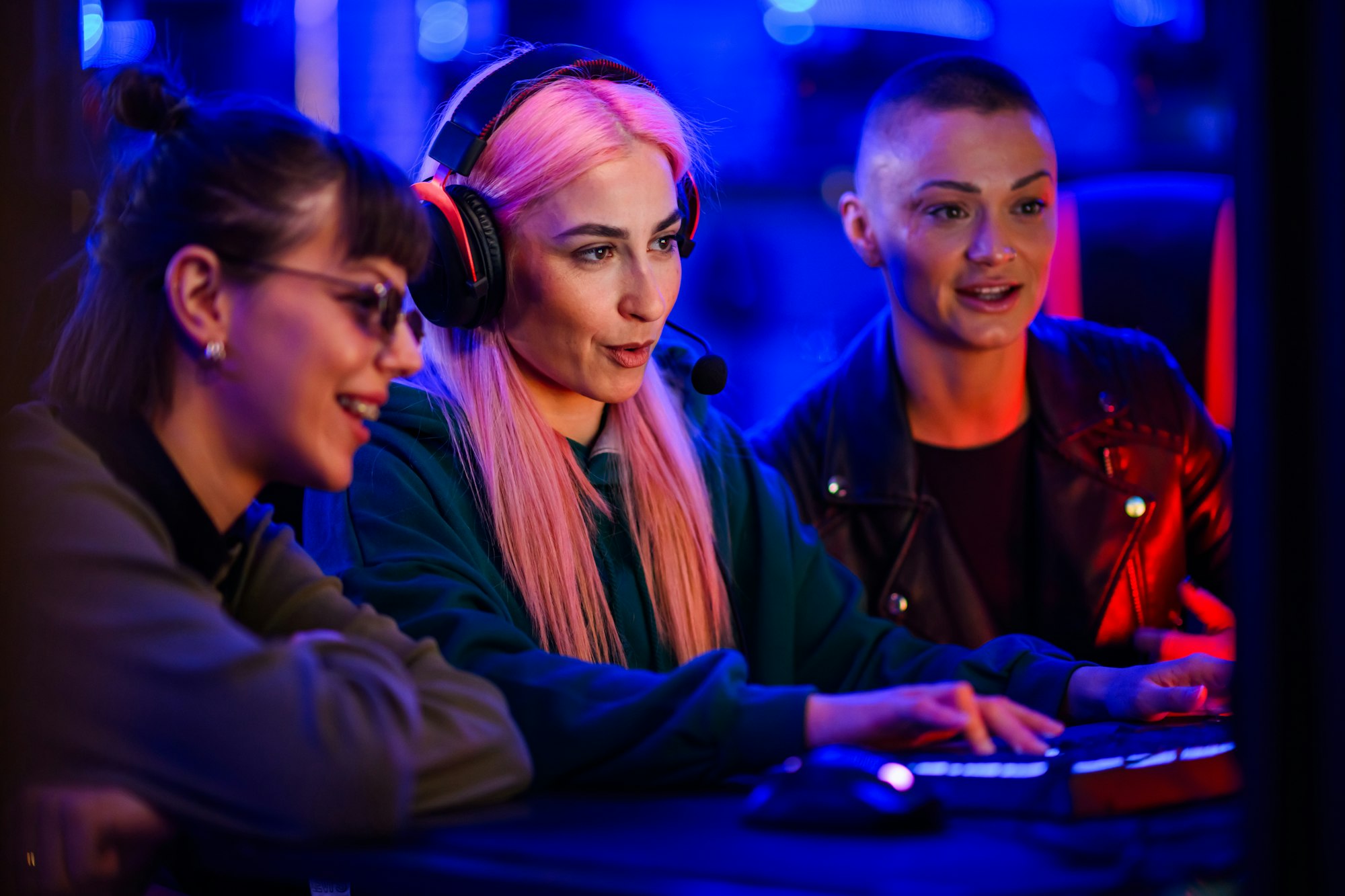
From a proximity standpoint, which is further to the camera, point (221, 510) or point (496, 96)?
point (496, 96)

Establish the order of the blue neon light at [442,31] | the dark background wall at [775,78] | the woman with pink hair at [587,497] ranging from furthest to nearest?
the blue neon light at [442,31] < the dark background wall at [775,78] < the woman with pink hair at [587,497]

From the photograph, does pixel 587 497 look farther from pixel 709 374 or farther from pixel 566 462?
pixel 709 374

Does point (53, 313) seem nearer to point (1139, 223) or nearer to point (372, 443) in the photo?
point (372, 443)

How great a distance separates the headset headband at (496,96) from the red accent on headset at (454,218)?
5cm

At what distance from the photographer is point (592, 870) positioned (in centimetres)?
79

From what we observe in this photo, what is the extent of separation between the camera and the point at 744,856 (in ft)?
2.67

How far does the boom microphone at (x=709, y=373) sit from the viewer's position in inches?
55.3

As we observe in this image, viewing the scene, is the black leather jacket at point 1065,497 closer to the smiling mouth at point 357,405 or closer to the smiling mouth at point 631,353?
the smiling mouth at point 631,353

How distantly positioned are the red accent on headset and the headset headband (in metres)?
0.05

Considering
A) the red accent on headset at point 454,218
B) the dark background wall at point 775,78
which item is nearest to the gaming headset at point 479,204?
the red accent on headset at point 454,218

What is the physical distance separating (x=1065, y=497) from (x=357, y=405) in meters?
1.12

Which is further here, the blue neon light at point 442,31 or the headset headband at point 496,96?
the blue neon light at point 442,31

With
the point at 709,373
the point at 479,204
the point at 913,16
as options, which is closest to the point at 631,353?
the point at 709,373

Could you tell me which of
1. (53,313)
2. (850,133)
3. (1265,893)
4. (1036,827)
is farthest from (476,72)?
(850,133)
